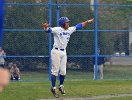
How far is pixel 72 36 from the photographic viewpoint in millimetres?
19734

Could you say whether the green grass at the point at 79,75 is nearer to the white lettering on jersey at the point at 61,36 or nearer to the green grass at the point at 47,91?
the green grass at the point at 47,91

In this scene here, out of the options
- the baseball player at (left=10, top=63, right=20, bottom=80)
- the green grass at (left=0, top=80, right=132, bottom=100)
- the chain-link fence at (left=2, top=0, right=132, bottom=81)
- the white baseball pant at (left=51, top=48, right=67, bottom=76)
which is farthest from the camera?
the chain-link fence at (left=2, top=0, right=132, bottom=81)

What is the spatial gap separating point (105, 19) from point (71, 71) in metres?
2.45

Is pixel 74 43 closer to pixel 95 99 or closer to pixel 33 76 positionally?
pixel 33 76

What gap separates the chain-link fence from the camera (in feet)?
62.2

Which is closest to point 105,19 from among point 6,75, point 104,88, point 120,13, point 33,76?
point 120,13

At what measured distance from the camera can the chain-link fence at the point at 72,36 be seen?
19.0 meters

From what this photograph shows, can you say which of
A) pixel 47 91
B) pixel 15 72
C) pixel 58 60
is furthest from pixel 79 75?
pixel 58 60

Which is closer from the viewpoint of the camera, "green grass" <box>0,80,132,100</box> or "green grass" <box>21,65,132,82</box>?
"green grass" <box>0,80,132,100</box>

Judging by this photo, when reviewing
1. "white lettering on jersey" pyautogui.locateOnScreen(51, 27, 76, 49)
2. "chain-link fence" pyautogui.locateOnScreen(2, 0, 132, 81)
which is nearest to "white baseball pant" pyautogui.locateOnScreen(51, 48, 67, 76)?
"white lettering on jersey" pyautogui.locateOnScreen(51, 27, 76, 49)

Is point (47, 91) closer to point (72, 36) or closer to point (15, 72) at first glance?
point (15, 72)

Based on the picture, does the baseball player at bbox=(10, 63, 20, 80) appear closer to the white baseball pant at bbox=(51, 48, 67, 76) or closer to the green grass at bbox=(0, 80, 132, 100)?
the green grass at bbox=(0, 80, 132, 100)

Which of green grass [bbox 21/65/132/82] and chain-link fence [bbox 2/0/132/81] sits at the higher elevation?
chain-link fence [bbox 2/0/132/81]

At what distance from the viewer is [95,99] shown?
487 inches
